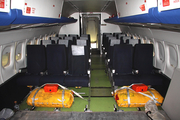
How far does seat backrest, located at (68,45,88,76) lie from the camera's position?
14.8ft

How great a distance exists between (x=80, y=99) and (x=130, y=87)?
1584 millimetres

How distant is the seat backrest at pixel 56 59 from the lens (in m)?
4.59

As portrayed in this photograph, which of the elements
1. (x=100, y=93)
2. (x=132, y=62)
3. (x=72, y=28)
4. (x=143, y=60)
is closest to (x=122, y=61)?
(x=132, y=62)

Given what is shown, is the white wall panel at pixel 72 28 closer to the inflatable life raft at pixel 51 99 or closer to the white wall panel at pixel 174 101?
the inflatable life raft at pixel 51 99

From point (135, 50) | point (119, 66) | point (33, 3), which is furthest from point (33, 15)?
point (135, 50)

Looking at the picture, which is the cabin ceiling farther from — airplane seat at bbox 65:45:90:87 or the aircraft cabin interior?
airplane seat at bbox 65:45:90:87

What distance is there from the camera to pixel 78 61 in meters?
4.53

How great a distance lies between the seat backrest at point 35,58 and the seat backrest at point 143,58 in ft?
10.7

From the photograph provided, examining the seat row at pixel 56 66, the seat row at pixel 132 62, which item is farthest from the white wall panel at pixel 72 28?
the seat row at pixel 132 62

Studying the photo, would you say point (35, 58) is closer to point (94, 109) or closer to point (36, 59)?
point (36, 59)

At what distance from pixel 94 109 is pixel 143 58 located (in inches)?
96.0

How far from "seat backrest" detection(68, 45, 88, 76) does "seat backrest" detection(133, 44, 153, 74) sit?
1.77 metres

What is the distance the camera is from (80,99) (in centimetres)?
418

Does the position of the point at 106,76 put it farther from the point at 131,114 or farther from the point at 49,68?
the point at 131,114
